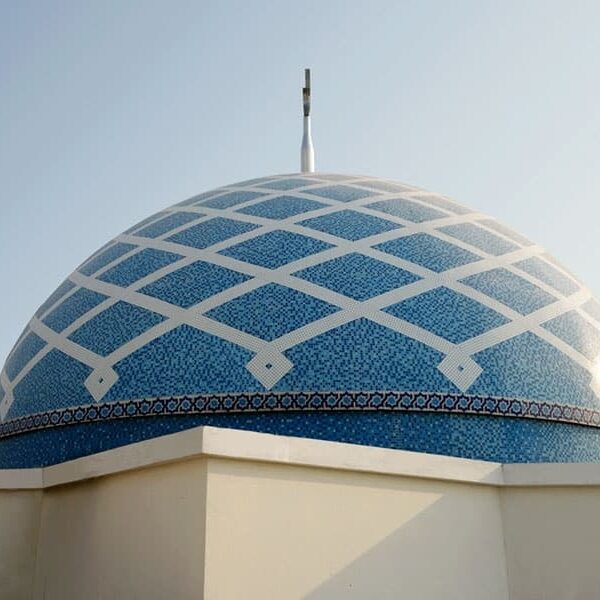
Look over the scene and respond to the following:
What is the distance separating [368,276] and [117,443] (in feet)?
5.95

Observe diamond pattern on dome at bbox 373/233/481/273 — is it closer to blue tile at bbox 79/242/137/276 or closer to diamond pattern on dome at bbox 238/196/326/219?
diamond pattern on dome at bbox 238/196/326/219

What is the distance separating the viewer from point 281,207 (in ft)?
21.2

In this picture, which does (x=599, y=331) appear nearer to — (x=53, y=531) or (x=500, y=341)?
(x=500, y=341)

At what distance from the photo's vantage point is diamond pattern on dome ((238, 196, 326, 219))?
6359 millimetres

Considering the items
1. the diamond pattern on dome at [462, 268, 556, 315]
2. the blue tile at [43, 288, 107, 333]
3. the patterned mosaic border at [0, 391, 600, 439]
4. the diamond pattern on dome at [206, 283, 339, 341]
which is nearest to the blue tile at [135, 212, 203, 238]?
the blue tile at [43, 288, 107, 333]

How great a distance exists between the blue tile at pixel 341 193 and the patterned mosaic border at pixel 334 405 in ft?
6.33

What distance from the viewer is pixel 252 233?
243 inches

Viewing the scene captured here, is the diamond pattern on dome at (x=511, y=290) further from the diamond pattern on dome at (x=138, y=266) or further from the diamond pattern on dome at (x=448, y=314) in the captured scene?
the diamond pattern on dome at (x=138, y=266)

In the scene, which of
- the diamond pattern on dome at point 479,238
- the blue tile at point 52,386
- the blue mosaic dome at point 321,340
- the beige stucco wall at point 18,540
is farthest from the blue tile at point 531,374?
the beige stucco wall at point 18,540

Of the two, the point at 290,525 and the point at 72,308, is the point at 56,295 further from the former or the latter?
the point at 290,525

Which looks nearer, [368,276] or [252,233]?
[368,276]

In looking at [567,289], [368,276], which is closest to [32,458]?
[368,276]

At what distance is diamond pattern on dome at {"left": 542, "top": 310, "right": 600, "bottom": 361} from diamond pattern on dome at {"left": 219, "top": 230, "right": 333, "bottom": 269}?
5.10 feet

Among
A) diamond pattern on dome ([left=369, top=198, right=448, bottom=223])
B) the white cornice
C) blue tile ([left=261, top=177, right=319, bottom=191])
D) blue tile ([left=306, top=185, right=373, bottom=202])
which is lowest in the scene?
the white cornice
